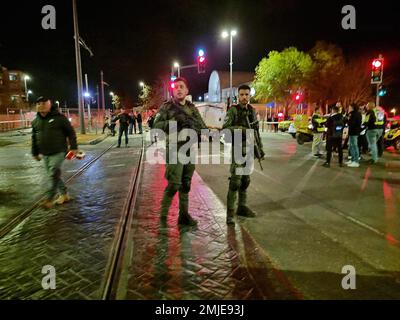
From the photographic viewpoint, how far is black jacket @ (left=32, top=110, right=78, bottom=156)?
603 centimetres

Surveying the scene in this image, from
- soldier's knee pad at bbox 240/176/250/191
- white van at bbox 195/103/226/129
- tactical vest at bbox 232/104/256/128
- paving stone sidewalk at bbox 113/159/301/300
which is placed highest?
white van at bbox 195/103/226/129

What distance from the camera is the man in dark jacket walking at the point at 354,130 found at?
34.3ft

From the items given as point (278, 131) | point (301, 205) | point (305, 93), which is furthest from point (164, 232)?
point (305, 93)

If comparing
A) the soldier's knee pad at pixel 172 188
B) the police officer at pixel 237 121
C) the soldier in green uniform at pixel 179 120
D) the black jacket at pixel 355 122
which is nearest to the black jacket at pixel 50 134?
the soldier in green uniform at pixel 179 120

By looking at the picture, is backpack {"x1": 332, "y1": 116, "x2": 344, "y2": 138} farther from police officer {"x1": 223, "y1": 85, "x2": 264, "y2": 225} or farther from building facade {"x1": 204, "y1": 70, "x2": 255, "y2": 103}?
building facade {"x1": 204, "y1": 70, "x2": 255, "y2": 103}

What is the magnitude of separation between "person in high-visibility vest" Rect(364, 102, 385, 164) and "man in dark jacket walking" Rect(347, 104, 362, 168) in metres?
0.59

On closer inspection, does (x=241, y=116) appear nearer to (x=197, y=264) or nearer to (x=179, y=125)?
(x=179, y=125)

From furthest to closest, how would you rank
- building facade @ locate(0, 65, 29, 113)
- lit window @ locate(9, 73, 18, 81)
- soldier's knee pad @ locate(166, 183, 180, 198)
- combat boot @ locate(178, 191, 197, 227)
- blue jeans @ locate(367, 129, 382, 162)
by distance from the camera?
lit window @ locate(9, 73, 18, 81), building facade @ locate(0, 65, 29, 113), blue jeans @ locate(367, 129, 382, 162), combat boot @ locate(178, 191, 197, 227), soldier's knee pad @ locate(166, 183, 180, 198)

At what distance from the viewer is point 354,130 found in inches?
414

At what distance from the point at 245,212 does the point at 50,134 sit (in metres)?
3.48

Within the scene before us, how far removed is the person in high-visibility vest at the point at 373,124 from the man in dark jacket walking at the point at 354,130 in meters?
0.59

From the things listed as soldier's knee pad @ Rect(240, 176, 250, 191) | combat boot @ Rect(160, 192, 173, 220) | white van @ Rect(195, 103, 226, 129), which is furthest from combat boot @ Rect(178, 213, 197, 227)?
white van @ Rect(195, 103, 226, 129)

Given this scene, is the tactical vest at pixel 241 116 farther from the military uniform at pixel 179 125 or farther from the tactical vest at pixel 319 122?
the tactical vest at pixel 319 122

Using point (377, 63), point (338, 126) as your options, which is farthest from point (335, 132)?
point (377, 63)
